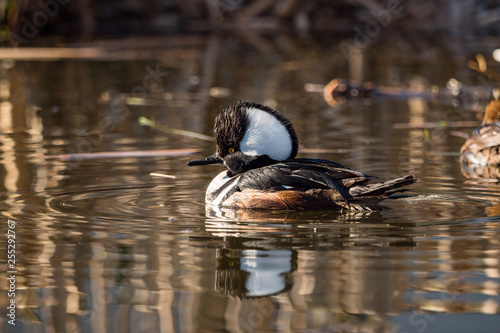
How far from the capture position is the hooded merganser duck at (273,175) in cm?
625

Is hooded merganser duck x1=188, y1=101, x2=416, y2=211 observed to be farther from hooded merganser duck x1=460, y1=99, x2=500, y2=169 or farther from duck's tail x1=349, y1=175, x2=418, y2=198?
hooded merganser duck x1=460, y1=99, x2=500, y2=169

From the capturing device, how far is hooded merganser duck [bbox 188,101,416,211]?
20.5 feet

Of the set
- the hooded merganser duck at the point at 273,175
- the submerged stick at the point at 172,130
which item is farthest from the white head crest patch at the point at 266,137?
the submerged stick at the point at 172,130

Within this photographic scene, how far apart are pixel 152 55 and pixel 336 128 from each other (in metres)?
9.28

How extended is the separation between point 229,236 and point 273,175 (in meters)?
0.80

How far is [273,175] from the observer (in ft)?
21.0

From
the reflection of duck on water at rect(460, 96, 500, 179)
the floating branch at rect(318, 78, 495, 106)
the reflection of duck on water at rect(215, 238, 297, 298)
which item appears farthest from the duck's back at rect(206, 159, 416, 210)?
the floating branch at rect(318, 78, 495, 106)

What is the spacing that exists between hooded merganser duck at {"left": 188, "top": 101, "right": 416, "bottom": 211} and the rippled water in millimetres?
114

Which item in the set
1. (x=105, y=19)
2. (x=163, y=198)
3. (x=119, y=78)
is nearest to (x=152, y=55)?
(x=119, y=78)

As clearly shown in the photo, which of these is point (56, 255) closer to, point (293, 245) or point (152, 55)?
point (293, 245)

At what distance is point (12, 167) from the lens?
27.1 feet

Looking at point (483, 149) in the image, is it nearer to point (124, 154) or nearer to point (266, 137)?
point (266, 137)

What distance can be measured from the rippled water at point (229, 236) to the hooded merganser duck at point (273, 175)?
0.37 feet

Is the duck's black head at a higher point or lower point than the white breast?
higher
